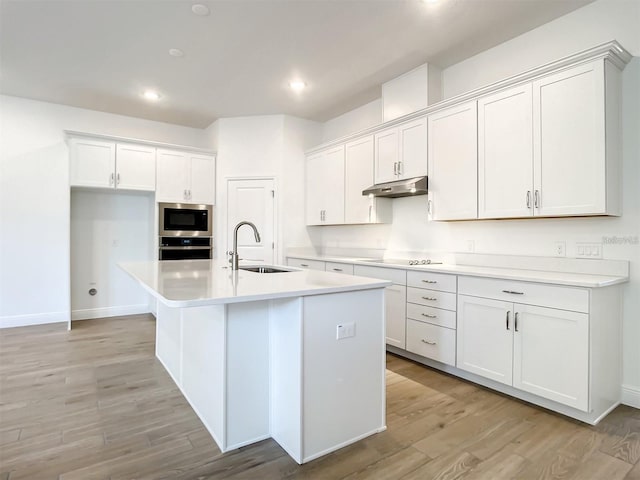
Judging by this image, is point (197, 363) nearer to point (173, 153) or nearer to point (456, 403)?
point (456, 403)

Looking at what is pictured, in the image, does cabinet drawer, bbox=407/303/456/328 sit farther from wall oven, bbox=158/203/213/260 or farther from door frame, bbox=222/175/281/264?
wall oven, bbox=158/203/213/260

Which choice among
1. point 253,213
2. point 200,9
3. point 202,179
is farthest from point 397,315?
point 202,179

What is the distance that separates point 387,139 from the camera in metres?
3.84

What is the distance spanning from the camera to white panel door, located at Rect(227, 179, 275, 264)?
505 cm

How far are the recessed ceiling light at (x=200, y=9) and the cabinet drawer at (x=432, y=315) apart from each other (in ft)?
9.42

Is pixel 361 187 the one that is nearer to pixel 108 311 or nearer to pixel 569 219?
pixel 569 219

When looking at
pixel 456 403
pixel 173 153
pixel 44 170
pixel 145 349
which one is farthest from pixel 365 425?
pixel 44 170

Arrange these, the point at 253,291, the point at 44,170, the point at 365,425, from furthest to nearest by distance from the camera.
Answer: the point at 44,170 < the point at 365,425 < the point at 253,291

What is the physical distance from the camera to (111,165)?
4.50 meters

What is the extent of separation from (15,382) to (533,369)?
3.79 metres

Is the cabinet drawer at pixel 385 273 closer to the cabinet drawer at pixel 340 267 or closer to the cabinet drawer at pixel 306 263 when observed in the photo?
the cabinet drawer at pixel 340 267

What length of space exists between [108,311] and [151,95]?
2954 millimetres

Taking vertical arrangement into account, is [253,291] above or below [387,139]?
below

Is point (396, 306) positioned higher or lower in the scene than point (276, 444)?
higher
